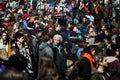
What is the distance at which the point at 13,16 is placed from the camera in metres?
21.2

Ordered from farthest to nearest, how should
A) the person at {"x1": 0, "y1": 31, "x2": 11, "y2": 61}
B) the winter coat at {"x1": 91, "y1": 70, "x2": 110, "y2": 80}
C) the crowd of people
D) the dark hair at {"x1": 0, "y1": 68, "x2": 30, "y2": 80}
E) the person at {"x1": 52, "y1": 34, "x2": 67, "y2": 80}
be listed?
the person at {"x1": 0, "y1": 31, "x2": 11, "y2": 61}, the person at {"x1": 52, "y1": 34, "x2": 67, "y2": 80}, the winter coat at {"x1": 91, "y1": 70, "x2": 110, "y2": 80}, the crowd of people, the dark hair at {"x1": 0, "y1": 68, "x2": 30, "y2": 80}

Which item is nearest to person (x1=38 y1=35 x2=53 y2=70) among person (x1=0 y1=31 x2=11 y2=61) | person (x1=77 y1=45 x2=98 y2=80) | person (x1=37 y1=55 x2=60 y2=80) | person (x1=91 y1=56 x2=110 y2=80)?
person (x1=77 y1=45 x2=98 y2=80)

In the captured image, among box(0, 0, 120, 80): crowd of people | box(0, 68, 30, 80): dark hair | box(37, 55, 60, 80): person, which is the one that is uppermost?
box(0, 68, 30, 80): dark hair

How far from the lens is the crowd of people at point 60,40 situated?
20.7ft

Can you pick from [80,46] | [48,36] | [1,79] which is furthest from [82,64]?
[1,79]

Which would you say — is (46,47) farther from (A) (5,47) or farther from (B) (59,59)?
(A) (5,47)

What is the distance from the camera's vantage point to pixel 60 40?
26.5ft

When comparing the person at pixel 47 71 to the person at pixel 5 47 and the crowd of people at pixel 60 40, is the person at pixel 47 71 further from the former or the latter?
the person at pixel 5 47

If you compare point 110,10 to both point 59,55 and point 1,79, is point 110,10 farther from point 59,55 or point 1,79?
point 1,79

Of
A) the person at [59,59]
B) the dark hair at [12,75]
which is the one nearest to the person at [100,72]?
the person at [59,59]

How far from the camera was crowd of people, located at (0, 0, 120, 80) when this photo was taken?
632 cm

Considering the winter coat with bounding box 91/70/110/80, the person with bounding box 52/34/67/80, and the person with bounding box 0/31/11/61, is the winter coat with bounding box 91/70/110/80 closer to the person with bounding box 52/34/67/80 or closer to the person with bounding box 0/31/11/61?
→ the person with bounding box 52/34/67/80

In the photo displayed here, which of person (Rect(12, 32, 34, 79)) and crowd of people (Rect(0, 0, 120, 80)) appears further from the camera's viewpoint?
person (Rect(12, 32, 34, 79))

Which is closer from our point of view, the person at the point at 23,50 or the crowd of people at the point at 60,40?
the crowd of people at the point at 60,40
